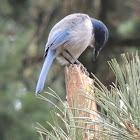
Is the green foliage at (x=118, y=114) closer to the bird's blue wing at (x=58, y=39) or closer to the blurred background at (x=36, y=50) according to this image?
the bird's blue wing at (x=58, y=39)

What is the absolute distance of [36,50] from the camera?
6.73 m

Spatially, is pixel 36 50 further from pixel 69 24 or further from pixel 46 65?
pixel 46 65

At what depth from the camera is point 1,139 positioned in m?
5.16

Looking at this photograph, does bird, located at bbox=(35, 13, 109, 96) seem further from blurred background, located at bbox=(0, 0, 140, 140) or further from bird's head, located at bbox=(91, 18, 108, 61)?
blurred background, located at bbox=(0, 0, 140, 140)

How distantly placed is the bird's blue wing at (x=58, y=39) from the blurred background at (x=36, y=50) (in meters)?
1.22

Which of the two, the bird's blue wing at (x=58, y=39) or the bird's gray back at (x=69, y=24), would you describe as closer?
the bird's blue wing at (x=58, y=39)

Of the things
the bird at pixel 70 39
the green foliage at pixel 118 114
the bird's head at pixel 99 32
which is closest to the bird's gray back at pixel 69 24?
the bird at pixel 70 39

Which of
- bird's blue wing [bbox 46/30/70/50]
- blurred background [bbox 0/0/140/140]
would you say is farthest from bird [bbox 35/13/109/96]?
blurred background [bbox 0/0/140/140]

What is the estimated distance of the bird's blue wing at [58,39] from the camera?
3686 mm

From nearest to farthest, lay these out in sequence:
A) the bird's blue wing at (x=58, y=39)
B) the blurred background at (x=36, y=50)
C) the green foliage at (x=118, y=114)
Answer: the green foliage at (x=118, y=114), the bird's blue wing at (x=58, y=39), the blurred background at (x=36, y=50)

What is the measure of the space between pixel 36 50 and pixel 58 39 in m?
3.03

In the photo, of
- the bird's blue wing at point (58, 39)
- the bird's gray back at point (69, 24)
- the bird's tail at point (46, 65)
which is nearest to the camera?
the bird's tail at point (46, 65)

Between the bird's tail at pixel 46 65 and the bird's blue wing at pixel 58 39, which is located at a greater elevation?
the bird's blue wing at pixel 58 39

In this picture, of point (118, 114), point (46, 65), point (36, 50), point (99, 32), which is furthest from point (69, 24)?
point (36, 50)
